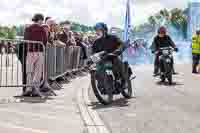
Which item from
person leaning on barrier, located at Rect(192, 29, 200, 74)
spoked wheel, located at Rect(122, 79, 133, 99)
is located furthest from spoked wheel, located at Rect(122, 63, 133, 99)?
person leaning on barrier, located at Rect(192, 29, 200, 74)

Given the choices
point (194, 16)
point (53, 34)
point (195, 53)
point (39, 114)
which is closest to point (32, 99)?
point (39, 114)

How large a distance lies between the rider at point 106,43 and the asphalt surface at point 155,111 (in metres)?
0.86

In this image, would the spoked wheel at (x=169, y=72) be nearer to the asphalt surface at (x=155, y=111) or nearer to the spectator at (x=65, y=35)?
the asphalt surface at (x=155, y=111)

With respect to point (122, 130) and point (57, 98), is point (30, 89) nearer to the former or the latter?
point (57, 98)

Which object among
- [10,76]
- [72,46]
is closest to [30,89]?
[10,76]

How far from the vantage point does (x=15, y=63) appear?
15031 mm

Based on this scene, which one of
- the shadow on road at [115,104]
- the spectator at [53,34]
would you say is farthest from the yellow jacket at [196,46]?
the shadow on road at [115,104]

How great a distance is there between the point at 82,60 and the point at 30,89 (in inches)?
373

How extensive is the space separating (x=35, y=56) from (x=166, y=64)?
17.2ft

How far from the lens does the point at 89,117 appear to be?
9.66 m

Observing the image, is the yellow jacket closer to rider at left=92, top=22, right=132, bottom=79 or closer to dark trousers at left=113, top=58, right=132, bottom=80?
dark trousers at left=113, top=58, right=132, bottom=80

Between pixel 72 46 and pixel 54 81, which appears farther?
pixel 72 46

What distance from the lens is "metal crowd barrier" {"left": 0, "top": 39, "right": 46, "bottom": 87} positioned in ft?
41.5

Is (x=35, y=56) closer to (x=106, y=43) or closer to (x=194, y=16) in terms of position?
(x=106, y=43)
